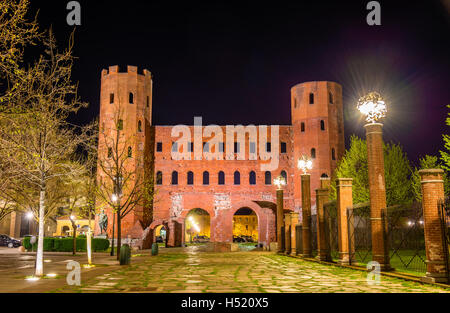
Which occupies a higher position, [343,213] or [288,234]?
[343,213]

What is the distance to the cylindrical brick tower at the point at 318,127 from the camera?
119 feet

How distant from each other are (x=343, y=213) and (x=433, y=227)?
5221mm

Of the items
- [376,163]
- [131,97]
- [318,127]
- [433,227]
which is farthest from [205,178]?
[433,227]

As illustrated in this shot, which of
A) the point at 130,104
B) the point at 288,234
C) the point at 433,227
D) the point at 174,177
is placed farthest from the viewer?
the point at 174,177

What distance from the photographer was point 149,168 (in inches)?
1496

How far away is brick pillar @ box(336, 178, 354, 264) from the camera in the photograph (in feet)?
47.2

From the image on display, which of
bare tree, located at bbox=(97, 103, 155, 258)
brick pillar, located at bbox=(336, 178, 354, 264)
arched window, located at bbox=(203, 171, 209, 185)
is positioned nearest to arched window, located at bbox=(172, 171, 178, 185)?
arched window, located at bbox=(203, 171, 209, 185)

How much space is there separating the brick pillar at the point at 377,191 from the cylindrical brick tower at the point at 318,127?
2404cm

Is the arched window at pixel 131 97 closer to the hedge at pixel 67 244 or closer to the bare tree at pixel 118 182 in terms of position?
the bare tree at pixel 118 182

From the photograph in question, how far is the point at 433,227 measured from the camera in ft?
31.0

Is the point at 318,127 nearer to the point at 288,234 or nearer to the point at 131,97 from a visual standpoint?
the point at 288,234

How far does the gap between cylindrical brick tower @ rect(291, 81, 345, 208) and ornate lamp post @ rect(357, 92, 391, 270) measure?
2403cm

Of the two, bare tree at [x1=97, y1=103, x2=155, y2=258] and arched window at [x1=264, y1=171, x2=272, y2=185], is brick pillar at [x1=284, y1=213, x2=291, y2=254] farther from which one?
arched window at [x1=264, y1=171, x2=272, y2=185]
